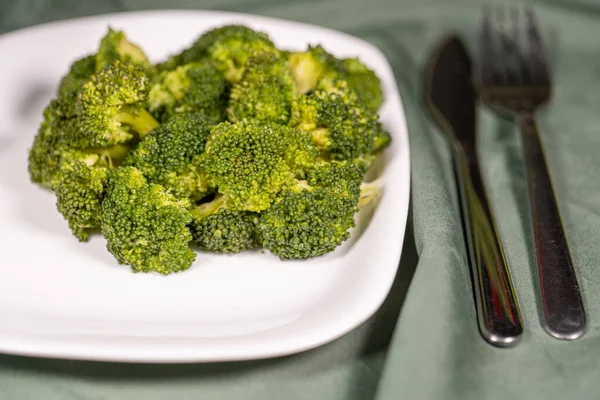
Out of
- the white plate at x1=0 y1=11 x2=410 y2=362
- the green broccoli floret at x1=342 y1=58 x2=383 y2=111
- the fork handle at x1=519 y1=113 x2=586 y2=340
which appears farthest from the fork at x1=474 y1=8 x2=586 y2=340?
the green broccoli floret at x1=342 y1=58 x2=383 y2=111

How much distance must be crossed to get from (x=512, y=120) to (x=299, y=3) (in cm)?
88

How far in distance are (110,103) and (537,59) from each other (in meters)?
1.27

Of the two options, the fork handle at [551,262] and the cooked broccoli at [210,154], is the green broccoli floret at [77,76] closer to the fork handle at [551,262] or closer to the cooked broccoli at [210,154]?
the cooked broccoli at [210,154]

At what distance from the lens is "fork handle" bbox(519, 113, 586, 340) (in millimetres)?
1140

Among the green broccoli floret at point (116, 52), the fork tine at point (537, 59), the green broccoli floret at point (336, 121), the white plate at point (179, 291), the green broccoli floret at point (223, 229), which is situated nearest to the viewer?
the white plate at point (179, 291)

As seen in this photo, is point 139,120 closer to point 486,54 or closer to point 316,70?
point 316,70

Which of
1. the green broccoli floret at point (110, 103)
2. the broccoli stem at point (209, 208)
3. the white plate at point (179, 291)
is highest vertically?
the green broccoli floret at point (110, 103)

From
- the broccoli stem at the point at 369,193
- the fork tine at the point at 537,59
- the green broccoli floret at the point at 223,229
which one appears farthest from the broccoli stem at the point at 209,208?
the fork tine at the point at 537,59

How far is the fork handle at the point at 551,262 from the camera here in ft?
3.74

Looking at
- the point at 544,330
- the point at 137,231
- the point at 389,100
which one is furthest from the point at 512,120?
the point at 137,231

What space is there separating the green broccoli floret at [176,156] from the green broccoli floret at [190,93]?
12 cm

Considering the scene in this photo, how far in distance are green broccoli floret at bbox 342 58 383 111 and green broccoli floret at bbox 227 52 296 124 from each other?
0.22 metres

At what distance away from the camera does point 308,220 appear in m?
1.23

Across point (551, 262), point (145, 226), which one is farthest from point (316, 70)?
point (551, 262)
